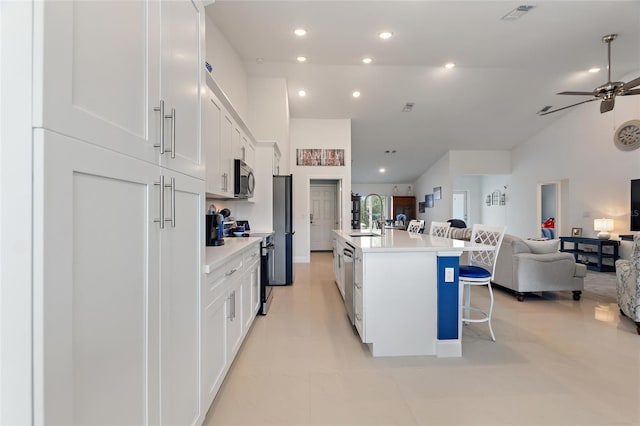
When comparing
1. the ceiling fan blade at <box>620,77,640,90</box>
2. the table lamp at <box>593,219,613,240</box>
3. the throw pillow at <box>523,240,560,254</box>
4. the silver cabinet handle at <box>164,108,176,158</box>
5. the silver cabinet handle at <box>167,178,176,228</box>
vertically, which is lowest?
the throw pillow at <box>523,240,560,254</box>

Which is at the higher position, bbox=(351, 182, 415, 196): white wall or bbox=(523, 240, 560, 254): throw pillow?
bbox=(351, 182, 415, 196): white wall

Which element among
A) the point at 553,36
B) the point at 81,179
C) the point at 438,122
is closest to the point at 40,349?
the point at 81,179

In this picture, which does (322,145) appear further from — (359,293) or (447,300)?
(447,300)

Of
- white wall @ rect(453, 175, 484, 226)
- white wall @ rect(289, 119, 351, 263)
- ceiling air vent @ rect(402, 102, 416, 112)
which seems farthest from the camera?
white wall @ rect(453, 175, 484, 226)

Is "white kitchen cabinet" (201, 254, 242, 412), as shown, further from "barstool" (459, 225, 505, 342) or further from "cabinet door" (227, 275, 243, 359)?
"barstool" (459, 225, 505, 342)

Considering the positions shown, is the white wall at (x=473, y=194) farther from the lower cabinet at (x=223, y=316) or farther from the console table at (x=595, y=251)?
the lower cabinet at (x=223, y=316)

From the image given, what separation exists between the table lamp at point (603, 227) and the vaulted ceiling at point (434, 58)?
2.40m

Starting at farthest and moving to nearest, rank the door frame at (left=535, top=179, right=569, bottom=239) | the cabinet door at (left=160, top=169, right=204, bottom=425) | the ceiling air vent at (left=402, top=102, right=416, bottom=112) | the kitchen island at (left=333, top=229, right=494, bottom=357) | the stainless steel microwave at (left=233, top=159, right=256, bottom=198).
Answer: the door frame at (left=535, top=179, right=569, bottom=239), the ceiling air vent at (left=402, top=102, right=416, bottom=112), the stainless steel microwave at (left=233, top=159, right=256, bottom=198), the kitchen island at (left=333, top=229, right=494, bottom=357), the cabinet door at (left=160, top=169, right=204, bottom=425)

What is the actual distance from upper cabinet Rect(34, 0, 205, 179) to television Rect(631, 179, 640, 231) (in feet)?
25.3

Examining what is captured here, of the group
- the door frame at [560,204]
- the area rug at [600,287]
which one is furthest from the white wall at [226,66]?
the door frame at [560,204]

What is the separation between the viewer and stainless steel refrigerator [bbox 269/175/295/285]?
482 cm

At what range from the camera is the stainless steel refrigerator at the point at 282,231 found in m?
4.82

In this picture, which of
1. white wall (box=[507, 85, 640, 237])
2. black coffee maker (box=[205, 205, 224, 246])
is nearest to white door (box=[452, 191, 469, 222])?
white wall (box=[507, 85, 640, 237])

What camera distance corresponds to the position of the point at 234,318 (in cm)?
220
